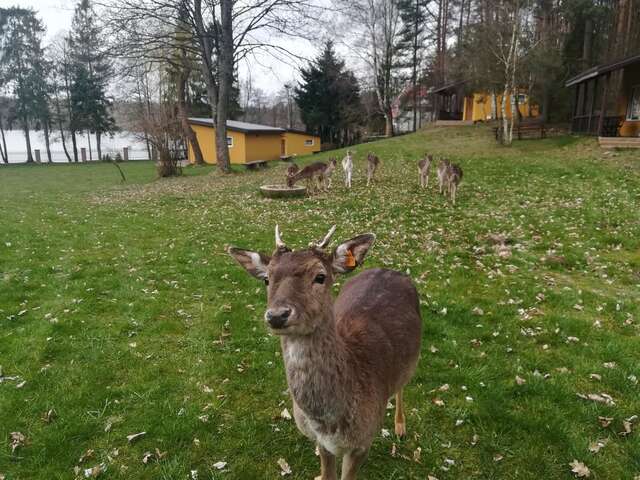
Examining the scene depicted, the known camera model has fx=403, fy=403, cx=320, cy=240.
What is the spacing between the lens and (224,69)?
25.8 metres

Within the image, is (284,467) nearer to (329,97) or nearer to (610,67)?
(610,67)

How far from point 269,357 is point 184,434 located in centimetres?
162

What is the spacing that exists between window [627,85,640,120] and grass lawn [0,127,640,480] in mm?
16310

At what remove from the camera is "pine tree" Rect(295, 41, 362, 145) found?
1944 inches

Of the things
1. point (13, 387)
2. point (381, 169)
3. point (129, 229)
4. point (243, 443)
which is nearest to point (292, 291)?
point (243, 443)

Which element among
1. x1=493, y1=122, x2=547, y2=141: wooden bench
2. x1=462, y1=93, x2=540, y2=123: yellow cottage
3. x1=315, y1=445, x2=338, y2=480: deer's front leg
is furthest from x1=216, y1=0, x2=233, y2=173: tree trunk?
x1=462, y1=93, x2=540, y2=123: yellow cottage

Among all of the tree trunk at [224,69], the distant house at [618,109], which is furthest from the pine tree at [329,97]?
the distant house at [618,109]

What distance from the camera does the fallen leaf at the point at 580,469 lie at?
3775mm

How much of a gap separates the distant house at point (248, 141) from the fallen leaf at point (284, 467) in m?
34.9

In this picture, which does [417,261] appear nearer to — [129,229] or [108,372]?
[108,372]

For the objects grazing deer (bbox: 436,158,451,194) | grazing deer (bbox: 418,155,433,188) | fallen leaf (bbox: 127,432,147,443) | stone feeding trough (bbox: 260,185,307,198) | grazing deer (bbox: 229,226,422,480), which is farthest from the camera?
grazing deer (bbox: 418,155,433,188)

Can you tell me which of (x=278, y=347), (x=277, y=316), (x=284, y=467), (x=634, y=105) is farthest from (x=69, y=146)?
(x=277, y=316)

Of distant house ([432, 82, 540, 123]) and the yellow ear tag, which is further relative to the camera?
distant house ([432, 82, 540, 123])

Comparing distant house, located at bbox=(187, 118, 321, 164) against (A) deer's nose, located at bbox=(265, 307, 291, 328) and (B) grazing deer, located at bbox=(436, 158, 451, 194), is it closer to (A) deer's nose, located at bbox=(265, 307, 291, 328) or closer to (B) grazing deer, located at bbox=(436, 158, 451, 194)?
(B) grazing deer, located at bbox=(436, 158, 451, 194)
